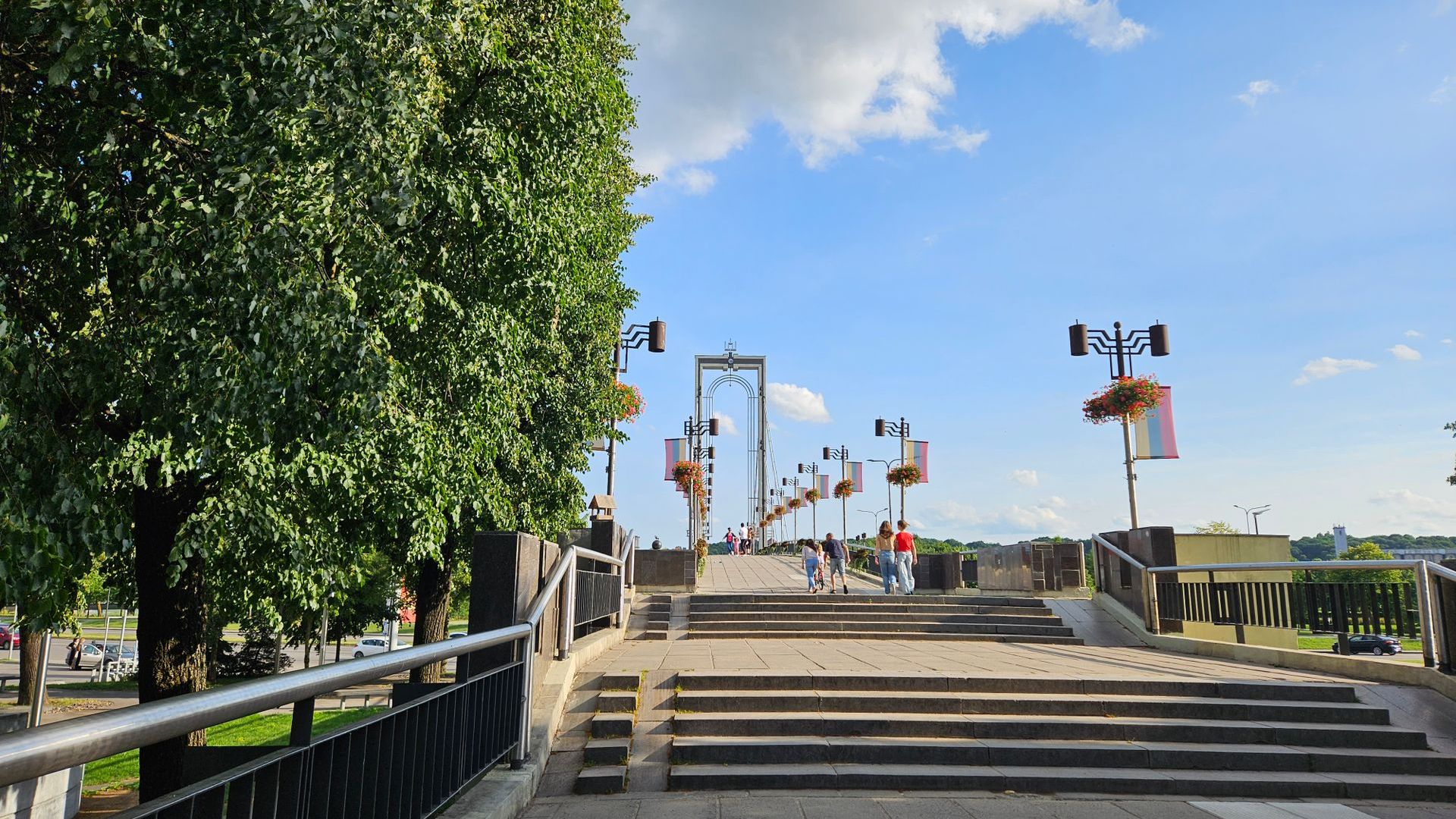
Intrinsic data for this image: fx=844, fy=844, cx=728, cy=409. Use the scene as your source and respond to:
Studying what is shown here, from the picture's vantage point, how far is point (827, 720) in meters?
6.83

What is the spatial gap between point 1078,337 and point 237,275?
17.4 meters

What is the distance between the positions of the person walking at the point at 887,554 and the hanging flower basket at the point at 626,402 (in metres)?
6.18

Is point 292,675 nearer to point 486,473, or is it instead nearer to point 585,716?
point 585,716

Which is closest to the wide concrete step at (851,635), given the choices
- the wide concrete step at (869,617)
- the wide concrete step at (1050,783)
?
the wide concrete step at (869,617)

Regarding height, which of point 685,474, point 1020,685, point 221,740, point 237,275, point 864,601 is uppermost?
point 685,474

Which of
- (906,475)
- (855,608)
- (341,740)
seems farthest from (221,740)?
(906,475)

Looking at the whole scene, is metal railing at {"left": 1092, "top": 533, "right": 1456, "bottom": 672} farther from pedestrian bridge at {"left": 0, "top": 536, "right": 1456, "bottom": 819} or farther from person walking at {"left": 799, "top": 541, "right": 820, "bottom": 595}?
person walking at {"left": 799, "top": 541, "right": 820, "bottom": 595}

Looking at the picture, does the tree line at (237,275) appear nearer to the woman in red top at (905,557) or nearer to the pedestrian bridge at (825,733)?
the pedestrian bridge at (825,733)

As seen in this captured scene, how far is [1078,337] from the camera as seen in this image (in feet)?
61.2

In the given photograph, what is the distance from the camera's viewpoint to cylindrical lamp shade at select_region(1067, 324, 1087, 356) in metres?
18.5

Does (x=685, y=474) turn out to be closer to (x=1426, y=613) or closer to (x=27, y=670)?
(x=27, y=670)

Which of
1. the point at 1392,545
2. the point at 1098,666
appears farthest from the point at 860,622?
the point at 1392,545

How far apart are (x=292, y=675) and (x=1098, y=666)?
870 cm

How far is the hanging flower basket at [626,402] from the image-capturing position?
1781 centimetres
